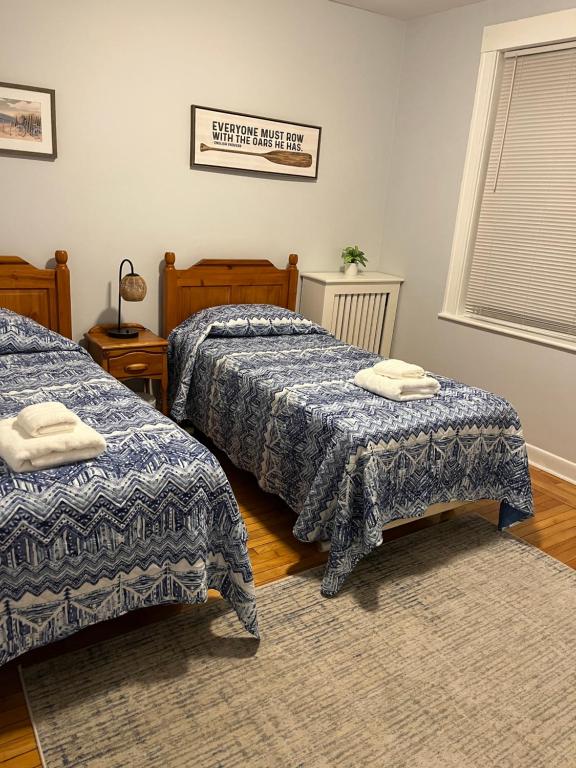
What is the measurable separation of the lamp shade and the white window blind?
2073 millimetres

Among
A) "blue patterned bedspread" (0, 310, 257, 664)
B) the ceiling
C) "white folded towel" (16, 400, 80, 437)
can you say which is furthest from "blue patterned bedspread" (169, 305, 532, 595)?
the ceiling

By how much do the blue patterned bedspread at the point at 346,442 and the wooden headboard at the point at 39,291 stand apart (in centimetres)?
72

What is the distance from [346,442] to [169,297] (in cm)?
172

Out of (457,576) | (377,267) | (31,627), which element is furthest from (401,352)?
(31,627)

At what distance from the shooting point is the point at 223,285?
3.60 meters

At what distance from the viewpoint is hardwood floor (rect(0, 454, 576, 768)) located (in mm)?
1537

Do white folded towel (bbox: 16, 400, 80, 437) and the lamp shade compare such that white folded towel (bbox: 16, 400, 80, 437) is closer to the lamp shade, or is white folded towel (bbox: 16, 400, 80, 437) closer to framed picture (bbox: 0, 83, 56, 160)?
the lamp shade

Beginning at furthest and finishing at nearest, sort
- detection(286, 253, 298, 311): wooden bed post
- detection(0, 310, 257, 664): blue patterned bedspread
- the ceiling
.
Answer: detection(286, 253, 298, 311): wooden bed post < the ceiling < detection(0, 310, 257, 664): blue patterned bedspread

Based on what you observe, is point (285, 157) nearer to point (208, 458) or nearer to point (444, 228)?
point (444, 228)

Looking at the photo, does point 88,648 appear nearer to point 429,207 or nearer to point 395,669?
point 395,669

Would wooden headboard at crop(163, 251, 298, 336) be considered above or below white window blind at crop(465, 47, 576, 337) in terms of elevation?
below

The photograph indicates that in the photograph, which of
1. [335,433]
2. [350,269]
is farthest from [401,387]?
[350,269]

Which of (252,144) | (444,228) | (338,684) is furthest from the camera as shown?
(444,228)

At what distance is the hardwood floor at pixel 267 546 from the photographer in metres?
1.54
